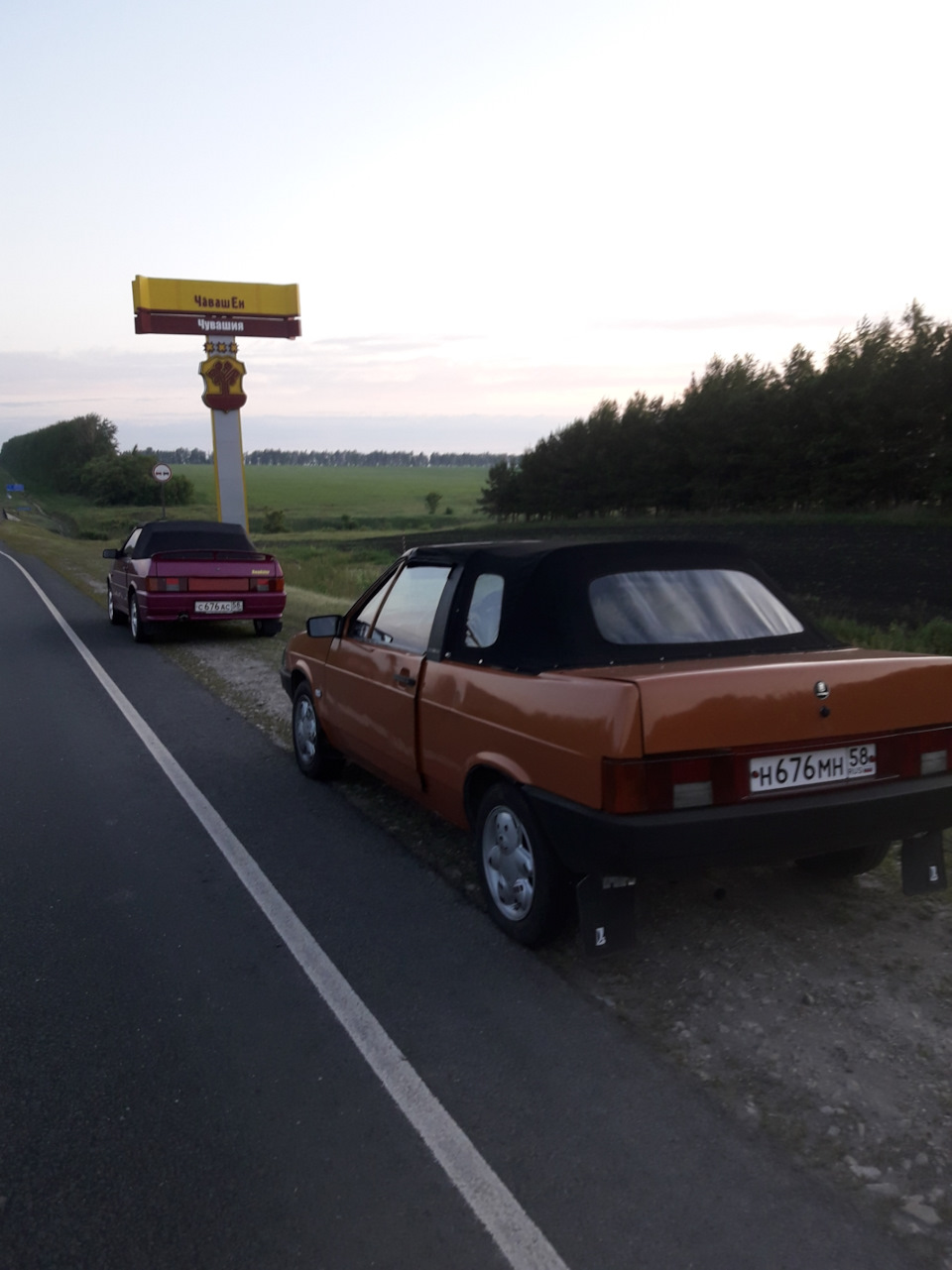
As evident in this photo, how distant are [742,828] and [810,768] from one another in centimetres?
38

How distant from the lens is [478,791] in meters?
4.52

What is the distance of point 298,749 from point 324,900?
98.2 inches

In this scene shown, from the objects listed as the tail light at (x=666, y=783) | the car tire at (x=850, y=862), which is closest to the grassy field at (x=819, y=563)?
the car tire at (x=850, y=862)

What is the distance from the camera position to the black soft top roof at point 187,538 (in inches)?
552

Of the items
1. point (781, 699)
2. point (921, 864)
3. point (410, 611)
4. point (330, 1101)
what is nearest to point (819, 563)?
point (410, 611)

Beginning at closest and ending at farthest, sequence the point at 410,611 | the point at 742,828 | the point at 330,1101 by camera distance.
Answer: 1. the point at 330,1101
2. the point at 742,828
3. the point at 410,611

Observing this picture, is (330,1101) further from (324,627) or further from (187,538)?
(187,538)

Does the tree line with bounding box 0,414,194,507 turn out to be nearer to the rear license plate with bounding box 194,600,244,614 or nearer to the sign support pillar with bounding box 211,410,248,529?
the sign support pillar with bounding box 211,410,248,529

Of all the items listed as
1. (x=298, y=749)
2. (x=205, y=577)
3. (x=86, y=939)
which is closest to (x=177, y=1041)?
(x=86, y=939)

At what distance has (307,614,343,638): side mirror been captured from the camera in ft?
20.3

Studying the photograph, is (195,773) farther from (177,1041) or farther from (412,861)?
(177,1041)

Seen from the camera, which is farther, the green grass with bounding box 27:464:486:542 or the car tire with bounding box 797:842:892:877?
the green grass with bounding box 27:464:486:542

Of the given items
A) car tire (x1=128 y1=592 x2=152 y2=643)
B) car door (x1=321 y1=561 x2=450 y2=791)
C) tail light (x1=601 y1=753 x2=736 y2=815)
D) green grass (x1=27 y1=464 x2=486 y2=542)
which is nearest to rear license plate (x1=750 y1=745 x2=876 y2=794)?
tail light (x1=601 y1=753 x2=736 y2=815)

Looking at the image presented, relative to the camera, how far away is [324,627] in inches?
244
